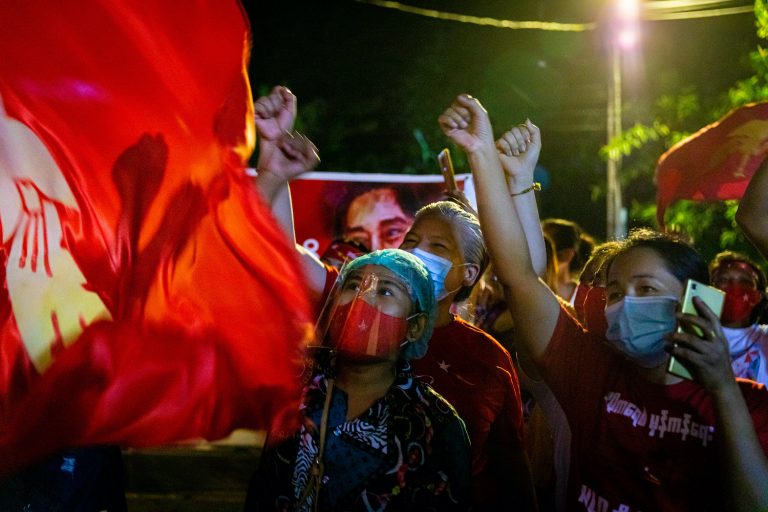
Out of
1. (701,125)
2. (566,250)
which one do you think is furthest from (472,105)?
(701,125)

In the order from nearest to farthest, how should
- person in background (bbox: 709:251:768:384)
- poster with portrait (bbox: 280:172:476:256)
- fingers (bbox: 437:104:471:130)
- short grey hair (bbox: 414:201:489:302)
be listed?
1. fingers (bbox: 437:104:471:130)
2. short grey hair (bbox: 414:201:489:302)
3. person in background (bbox: 709:251:768:384)
4. poster with portrait (bbox: 280:172:476:256)

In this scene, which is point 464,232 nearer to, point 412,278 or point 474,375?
point 474,375

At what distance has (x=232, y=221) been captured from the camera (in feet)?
9.49

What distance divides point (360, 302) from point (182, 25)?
45.3 inches

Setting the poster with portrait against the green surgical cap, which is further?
the poster with portrait

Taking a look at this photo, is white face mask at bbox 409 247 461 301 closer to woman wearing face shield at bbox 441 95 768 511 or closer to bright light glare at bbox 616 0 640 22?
woman wearing face shield at bbox 441 95 768 511

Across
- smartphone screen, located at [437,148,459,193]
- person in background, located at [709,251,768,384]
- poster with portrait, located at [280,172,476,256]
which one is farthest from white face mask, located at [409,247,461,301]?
poster with portrait, located at [280,172,476,256]

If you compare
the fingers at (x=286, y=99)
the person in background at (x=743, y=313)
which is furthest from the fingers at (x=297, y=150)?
the person in background at (x=743, y=313)

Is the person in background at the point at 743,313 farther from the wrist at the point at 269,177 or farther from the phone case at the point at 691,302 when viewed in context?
the wrist at the point at 269,177

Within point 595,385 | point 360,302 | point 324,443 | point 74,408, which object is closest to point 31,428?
point 74,408

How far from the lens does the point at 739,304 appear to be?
17.8 feet

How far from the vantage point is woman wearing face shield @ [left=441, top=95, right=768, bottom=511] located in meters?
2.38

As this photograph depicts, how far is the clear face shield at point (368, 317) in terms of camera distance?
2.83m

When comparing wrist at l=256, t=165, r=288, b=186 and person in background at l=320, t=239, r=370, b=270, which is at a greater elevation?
wrist at l=256, t=165, r=288, b=186
